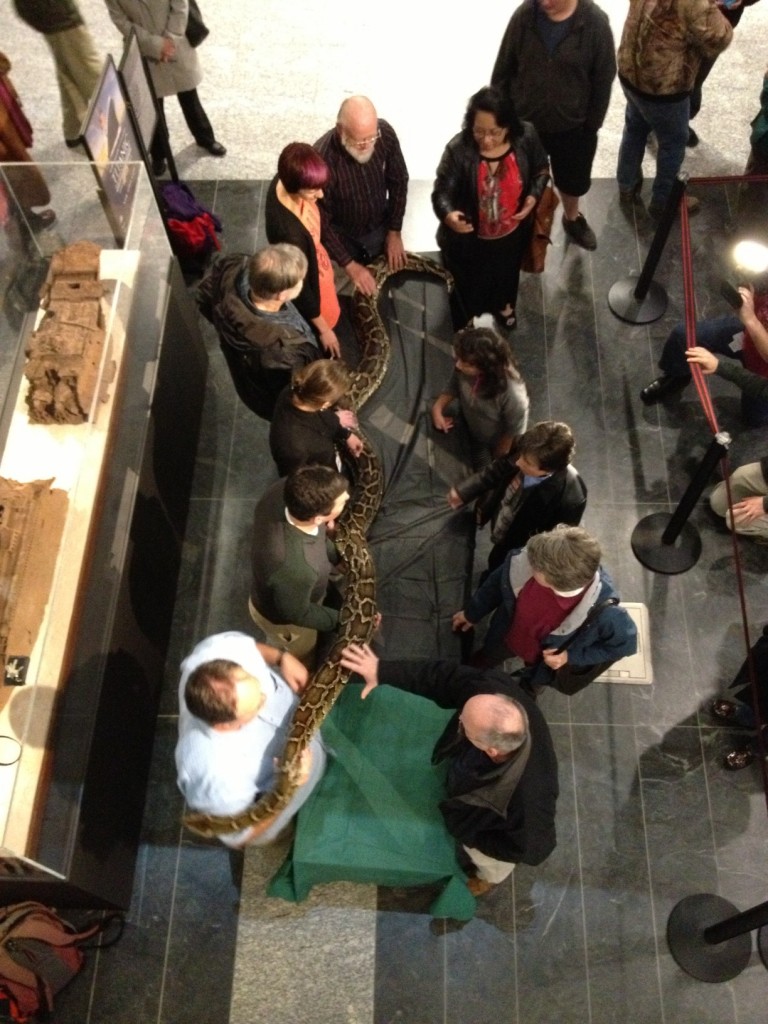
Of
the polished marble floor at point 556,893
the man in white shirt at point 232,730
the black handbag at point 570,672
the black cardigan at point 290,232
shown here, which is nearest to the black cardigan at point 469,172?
the black cardigan at point 290,232

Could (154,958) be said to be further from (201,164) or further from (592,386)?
(201,164)

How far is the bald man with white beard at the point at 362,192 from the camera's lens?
4.17 m

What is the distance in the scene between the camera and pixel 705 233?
5.86m

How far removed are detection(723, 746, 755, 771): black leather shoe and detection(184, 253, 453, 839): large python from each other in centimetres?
201

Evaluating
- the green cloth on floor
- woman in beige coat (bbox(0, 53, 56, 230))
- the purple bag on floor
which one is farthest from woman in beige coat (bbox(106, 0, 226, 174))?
the green cloth on floor

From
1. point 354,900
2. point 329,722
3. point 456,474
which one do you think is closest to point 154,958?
point 354,900

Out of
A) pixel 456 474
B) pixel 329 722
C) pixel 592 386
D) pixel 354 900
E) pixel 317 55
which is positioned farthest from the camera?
pixel 317 55

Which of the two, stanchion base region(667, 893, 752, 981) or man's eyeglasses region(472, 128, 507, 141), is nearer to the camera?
stanchion base region(667, 893, 752, 981)

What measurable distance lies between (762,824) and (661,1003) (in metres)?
1.00

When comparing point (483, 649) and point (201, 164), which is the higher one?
point (201, 164)

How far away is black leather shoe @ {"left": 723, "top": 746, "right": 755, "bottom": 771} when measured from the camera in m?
4.00

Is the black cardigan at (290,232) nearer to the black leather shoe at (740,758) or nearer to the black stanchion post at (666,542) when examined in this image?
the black stanchion post at (666,542)

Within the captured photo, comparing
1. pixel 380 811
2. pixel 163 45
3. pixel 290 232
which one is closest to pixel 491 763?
pixel 380 811

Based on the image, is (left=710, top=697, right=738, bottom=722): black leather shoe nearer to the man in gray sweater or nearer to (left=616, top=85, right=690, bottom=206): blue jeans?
the man in gray sweater
